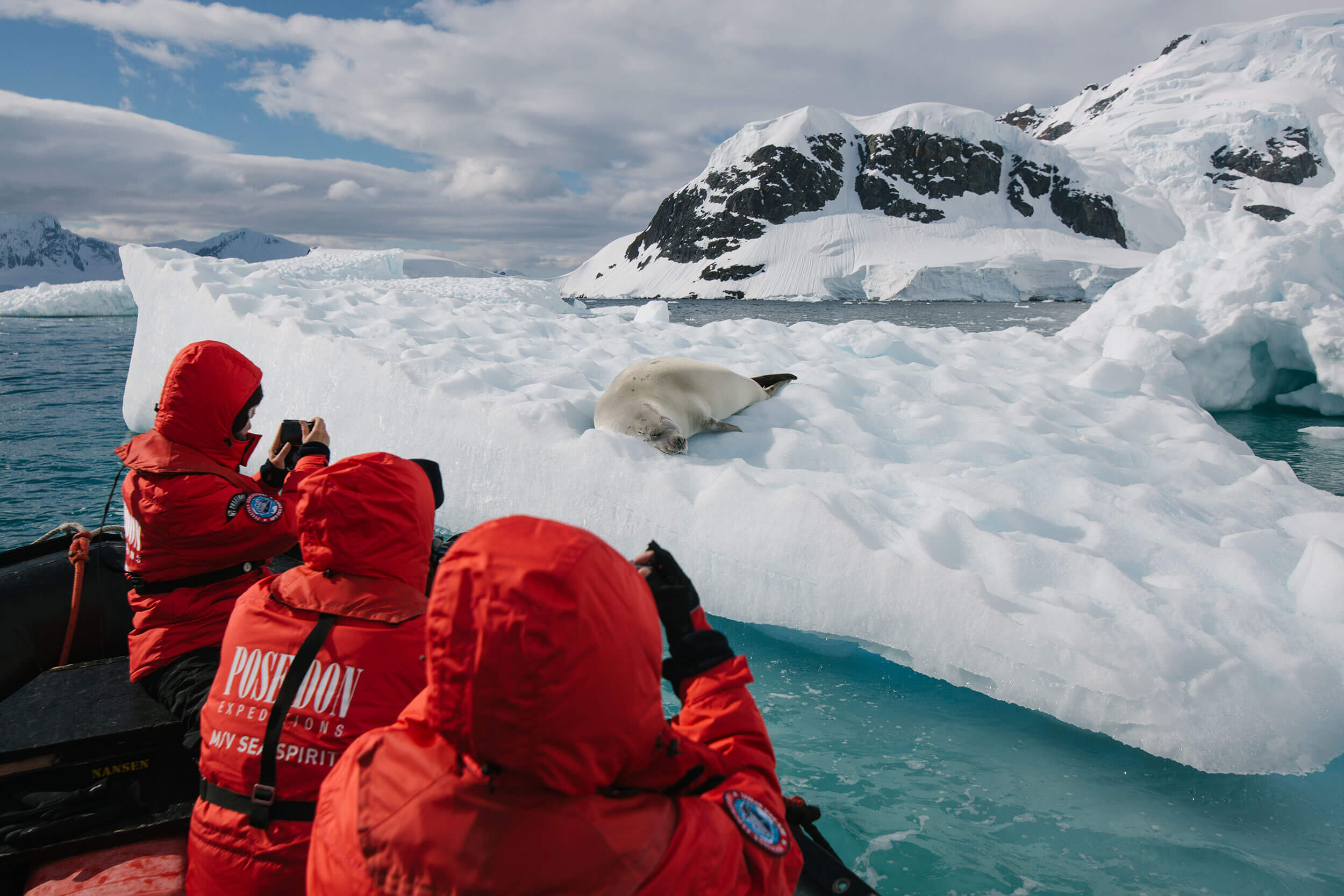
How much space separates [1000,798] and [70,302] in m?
28.3

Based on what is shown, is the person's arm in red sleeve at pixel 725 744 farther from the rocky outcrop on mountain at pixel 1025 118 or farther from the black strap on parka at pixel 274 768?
the rocky outcrop on mountain at pixel 1025 118

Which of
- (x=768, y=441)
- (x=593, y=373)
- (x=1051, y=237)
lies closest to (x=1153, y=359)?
(x=768, y=441)

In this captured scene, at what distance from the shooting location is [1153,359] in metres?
5.80

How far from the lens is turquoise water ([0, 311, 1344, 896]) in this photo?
1689 mm

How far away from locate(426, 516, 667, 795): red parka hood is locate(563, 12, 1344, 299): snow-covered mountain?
57.1 metres

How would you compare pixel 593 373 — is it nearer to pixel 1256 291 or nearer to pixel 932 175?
pixel 1256 291

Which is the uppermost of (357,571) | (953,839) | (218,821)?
(357,571)

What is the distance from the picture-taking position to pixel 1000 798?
1.92m

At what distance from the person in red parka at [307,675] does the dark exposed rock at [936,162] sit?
3313 inches

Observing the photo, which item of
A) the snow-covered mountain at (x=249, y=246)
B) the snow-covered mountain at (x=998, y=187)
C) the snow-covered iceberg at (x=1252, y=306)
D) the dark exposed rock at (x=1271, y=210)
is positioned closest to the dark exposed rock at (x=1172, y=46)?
the snow-covered mountain at (x=998, y=187)

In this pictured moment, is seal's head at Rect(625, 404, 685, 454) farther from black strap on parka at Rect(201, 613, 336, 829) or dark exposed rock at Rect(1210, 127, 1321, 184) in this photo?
dark exposed rock at Rect(1210, 127, 1321, 184)

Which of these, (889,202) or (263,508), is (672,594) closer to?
(263,508)

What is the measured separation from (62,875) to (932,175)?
3422 inches

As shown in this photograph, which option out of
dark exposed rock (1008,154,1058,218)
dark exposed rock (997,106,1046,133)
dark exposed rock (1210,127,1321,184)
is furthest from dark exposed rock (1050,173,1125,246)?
dark exposed rock (997,106,1046,133)
